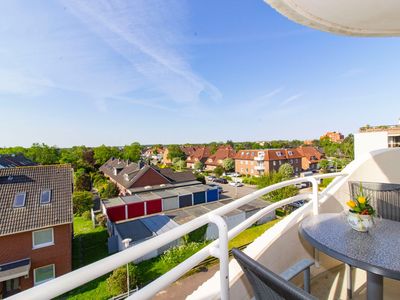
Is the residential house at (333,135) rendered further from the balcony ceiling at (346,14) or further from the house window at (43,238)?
the balcony ceiling at (346,14)

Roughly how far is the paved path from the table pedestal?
257 inches

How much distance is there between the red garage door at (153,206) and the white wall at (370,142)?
16.0 metres

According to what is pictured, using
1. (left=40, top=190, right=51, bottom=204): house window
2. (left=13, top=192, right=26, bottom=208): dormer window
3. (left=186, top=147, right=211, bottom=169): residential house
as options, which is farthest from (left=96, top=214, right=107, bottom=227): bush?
(left=186, top=147, right=211, bottom=169): residential house

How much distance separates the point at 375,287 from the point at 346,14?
2.38 metres

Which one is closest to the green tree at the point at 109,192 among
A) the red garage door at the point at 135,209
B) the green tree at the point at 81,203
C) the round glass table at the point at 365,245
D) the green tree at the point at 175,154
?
the green tree at the point at 81,203

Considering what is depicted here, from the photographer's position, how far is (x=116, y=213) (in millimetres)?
16406

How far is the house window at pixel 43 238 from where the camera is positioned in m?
9.09

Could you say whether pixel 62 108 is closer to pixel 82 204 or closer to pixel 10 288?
pixel 82 204

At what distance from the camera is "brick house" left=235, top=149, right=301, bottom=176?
3591 centimetres

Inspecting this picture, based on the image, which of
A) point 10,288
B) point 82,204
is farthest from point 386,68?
point 82,204

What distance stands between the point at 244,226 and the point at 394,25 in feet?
9.12

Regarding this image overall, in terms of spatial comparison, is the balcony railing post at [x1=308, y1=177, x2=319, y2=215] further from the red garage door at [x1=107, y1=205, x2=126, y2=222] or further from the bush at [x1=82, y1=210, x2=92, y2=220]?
the bush at [x1=82, y1=210, x2=92, y2=220]

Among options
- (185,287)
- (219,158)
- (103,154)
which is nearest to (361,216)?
(185,287)

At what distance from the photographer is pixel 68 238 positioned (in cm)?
955
